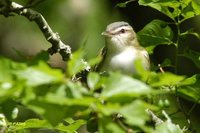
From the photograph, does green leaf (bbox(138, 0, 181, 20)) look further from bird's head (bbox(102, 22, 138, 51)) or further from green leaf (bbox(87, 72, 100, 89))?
green leaf (bbox(87, 72, 100, 89))

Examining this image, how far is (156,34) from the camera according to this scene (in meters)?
2.21

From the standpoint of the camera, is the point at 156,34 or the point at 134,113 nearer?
the point at 134,113

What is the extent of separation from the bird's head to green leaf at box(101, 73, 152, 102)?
1.60 m

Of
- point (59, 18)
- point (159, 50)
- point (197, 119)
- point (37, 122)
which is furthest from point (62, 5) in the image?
point (37, 122)

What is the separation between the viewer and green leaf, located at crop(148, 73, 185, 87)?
3.89 feet

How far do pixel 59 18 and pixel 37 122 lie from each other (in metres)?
3.63

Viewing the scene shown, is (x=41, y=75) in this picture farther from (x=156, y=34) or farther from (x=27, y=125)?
(x=156, y=34)

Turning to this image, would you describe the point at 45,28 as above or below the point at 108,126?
above

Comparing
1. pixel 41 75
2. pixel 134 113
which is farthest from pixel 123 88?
pixel 41 75

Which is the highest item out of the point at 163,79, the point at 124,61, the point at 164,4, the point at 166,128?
the point at 164,4

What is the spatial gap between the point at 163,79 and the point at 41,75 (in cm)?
28

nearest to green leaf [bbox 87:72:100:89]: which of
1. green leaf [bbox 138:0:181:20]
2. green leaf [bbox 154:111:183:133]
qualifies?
green leaf [bbox 154:111:183:133]

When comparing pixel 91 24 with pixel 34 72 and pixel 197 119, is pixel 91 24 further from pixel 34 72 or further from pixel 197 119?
pixel 34 72

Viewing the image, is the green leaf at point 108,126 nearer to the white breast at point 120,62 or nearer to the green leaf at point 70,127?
the green leaf at point 70,127
